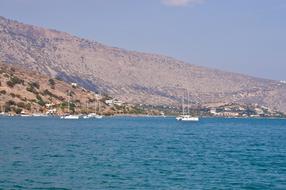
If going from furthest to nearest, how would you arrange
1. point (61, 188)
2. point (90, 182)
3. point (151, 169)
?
point (151, 169), point (90, 182), point (61, 188)

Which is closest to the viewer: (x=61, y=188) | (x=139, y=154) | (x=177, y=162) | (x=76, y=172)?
(x=61, y=188)

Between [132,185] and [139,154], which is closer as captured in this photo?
[132,185]

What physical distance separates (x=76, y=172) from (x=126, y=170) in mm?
5506

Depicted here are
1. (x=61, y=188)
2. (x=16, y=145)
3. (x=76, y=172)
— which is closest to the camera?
(x=61, y=188)

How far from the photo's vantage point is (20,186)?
1812 inches

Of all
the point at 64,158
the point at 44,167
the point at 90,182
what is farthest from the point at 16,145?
the point at 90,182

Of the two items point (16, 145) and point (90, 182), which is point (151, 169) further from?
point (16, 145)

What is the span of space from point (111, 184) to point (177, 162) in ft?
65.5

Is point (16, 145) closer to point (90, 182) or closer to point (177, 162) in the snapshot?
point (177, 162)

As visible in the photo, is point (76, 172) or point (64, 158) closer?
point (76, 172)

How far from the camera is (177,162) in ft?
219

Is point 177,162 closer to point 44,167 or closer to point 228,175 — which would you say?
point 228,175

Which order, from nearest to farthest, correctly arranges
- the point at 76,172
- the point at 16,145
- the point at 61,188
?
1. the point at 61,188
2. the point at 76,172
3. the point at 16,145

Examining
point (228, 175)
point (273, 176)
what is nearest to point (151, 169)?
point (228, 175)
